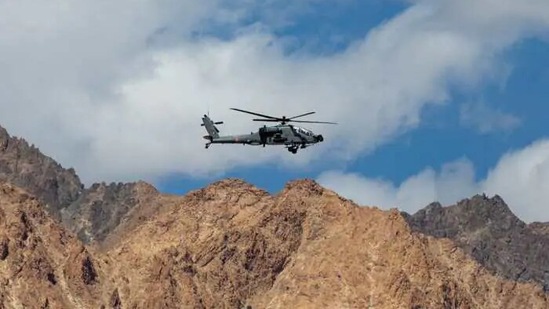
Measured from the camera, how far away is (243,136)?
193m

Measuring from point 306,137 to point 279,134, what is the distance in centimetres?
337

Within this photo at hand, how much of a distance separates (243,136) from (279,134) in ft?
25.9

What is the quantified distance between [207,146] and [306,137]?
12.2m

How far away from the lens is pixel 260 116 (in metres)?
183

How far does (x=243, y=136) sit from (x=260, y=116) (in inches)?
426

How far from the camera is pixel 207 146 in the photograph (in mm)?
189000

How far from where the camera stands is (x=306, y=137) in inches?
7293

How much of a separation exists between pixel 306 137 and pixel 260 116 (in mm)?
6295

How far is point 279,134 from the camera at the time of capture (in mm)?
186500

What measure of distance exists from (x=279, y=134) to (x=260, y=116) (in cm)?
477

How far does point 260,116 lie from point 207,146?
31.1 feet
